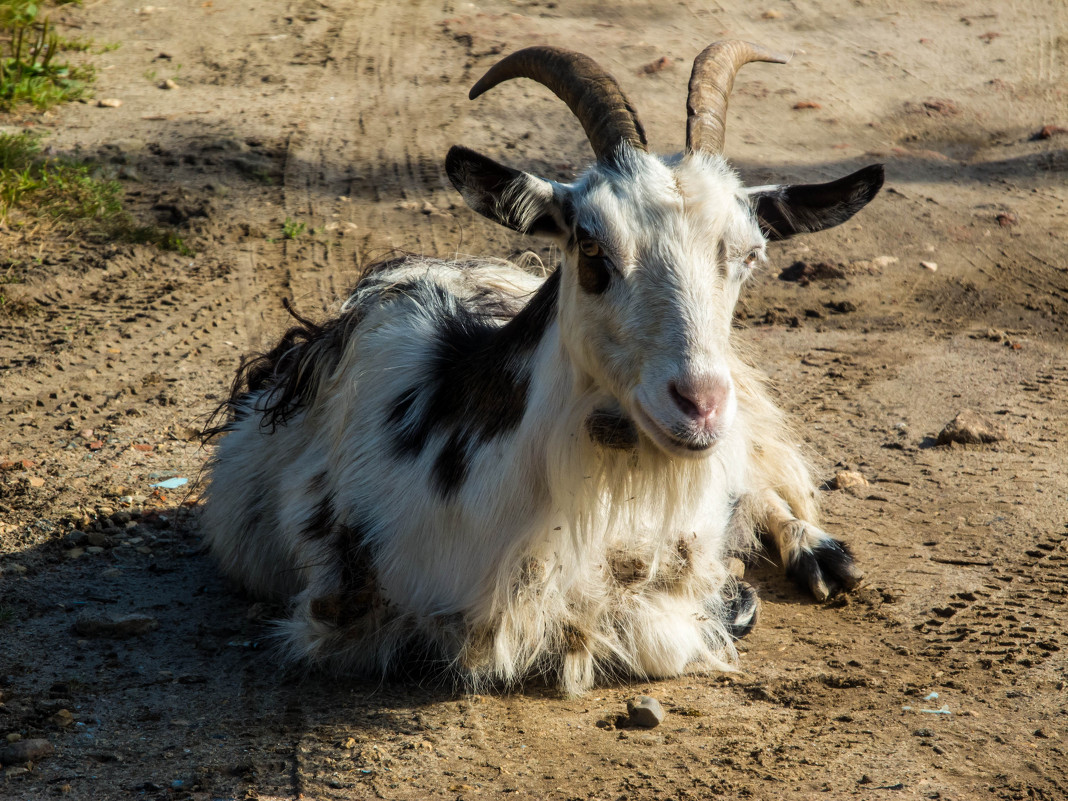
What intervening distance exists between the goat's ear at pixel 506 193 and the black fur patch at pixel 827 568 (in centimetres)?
200

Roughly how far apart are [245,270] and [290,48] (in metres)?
4.11

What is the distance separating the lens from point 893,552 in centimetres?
474

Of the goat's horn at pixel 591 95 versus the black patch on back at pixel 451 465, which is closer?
the goat's horn at pixel 591 95

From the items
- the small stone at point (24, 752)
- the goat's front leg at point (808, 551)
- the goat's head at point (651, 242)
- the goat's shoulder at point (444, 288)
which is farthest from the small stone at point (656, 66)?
the small stone at point (24, 752)

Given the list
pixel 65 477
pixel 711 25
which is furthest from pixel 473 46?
pixel 65 477

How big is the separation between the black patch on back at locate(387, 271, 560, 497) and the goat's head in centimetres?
27

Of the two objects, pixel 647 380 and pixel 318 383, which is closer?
pixel 647 380

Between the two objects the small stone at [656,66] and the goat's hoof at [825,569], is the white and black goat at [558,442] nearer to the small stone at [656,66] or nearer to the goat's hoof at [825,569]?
the goat's hoof at [825,569]

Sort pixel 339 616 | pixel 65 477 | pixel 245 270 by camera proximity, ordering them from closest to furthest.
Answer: pixel 339 616, pixel 65 477, pixel 245 270

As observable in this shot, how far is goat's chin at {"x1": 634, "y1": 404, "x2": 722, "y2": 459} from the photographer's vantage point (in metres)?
2.96

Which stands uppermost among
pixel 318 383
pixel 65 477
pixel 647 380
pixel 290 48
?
pixel 290 48

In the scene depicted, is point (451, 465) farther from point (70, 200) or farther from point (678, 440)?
point (70, 200)

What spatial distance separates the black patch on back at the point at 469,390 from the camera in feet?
11.7

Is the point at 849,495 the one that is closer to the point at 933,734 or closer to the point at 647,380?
the point at 933,734
